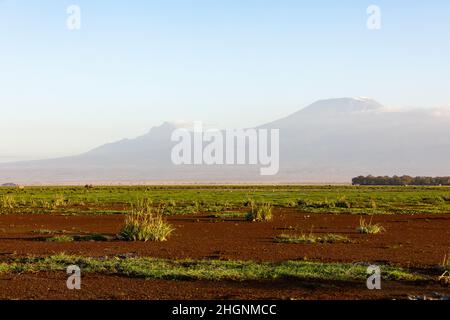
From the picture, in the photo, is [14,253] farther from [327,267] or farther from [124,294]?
[327,267]

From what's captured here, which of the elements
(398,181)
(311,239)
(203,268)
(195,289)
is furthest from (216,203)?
(398,181)

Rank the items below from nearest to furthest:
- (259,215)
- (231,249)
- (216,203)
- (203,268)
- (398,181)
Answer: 1. (203,268)
2. (231,249)
3. (259,215)
4. (216,203)
5. (398,181)

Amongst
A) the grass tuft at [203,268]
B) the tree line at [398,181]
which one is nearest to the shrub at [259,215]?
the grass tuft at [203,268]

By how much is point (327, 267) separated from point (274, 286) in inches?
95.9

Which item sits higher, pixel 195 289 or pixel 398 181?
pixel 195 289

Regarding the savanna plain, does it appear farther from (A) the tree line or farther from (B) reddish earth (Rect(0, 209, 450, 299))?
(A) the tree line

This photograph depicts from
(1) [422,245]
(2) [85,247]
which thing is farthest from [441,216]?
(2) [85,247]

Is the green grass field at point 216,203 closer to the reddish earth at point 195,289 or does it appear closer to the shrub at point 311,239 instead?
the shrub at point 311,239

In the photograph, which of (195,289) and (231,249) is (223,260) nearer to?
(231,249)

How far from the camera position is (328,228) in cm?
2709

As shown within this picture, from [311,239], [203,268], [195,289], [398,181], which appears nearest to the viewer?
[195,289]

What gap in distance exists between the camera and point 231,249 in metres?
19.2
